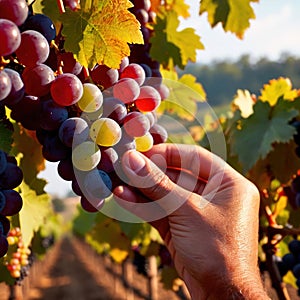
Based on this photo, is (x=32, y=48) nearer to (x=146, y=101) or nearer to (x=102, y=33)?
(x=102, y=33)

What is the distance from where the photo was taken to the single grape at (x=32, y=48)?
1080mm

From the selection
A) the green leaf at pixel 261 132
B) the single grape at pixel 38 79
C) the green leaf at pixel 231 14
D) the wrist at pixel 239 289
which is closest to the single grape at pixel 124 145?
the single grape at pixel 38 79

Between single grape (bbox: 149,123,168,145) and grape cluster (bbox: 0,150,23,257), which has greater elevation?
single grape (bbox: 149,123,168,145)

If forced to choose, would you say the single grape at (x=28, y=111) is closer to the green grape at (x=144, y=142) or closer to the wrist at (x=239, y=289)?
the green grape at (x=144, y=142)

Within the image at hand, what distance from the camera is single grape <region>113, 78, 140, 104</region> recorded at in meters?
1.28

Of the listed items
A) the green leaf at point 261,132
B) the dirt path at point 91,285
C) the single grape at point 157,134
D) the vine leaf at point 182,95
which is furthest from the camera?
the dirt path at point 91,285

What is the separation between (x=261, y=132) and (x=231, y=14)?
581 mm

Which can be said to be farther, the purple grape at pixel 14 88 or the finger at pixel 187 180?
the finger at pixel 187 180

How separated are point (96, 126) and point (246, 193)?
0.55 meters

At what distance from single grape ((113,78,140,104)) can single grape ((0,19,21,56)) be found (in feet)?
1.14

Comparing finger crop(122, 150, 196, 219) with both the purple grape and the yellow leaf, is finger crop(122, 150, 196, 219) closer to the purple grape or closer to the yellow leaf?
the purple grape

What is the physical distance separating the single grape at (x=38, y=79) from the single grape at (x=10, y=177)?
0.17 m

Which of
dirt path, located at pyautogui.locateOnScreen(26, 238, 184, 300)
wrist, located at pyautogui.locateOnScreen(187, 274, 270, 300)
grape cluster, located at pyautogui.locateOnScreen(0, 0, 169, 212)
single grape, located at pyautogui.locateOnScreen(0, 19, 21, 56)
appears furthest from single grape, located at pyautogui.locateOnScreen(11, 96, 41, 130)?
dirt path, located at pyautogui.locateOnScreen(26, 238, 184, 300)

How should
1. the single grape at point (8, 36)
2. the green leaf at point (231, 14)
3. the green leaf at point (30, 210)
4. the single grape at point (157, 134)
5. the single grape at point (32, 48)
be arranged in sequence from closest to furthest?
the single grape at point (8, 36), the single grape at point (32, 48), the single grape at point (157, 134), the green leaf at point (30, 210), the green leaf at point (231, 14)
